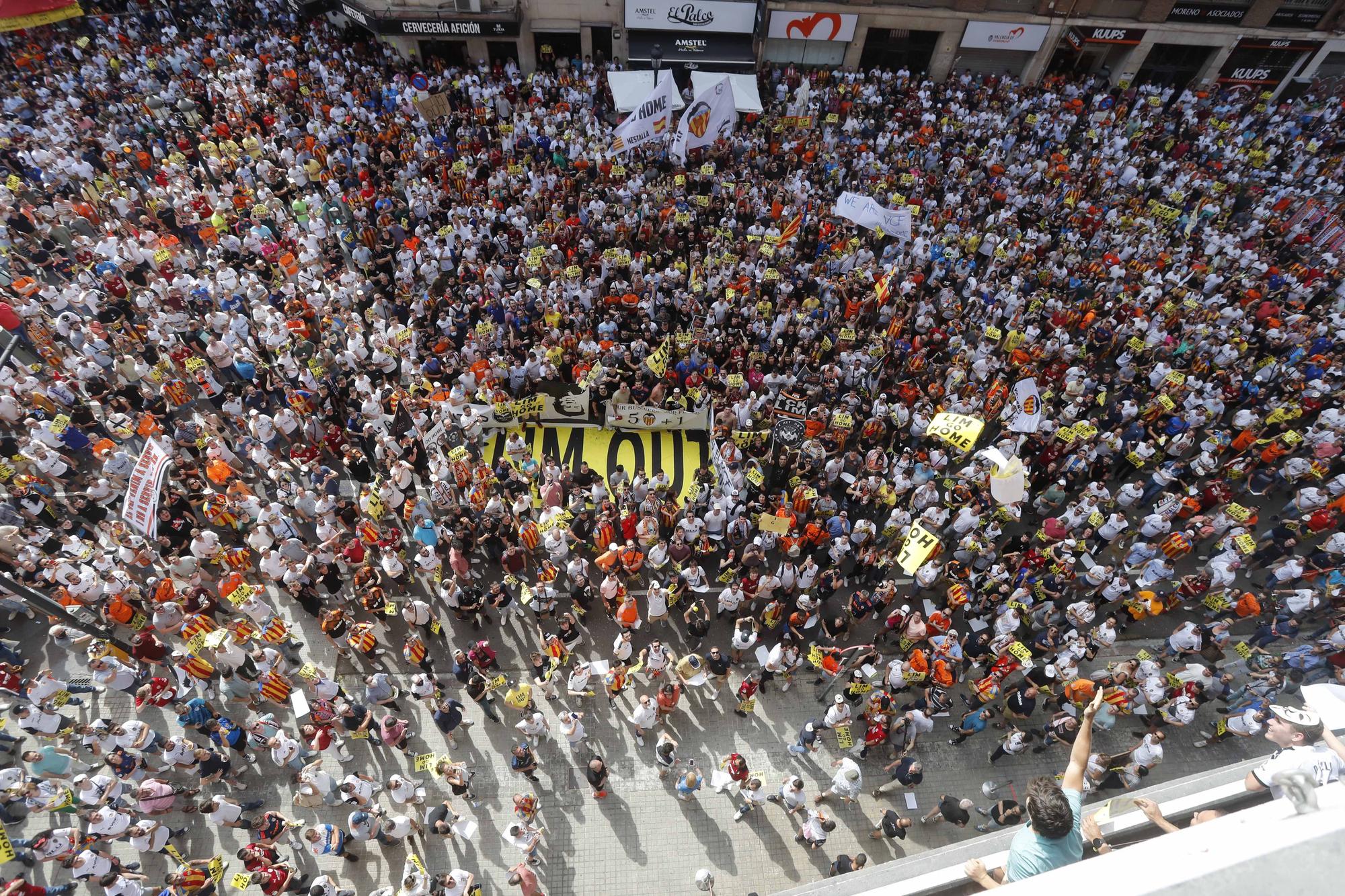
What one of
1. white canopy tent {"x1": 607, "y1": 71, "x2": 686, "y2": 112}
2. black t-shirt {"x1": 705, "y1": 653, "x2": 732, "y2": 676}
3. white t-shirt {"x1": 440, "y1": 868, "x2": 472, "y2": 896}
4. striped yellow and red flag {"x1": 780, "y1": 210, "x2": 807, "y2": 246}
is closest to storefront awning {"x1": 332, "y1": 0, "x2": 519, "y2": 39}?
white canopy tent {"x1": 607, "y1": 71, "x2": 686, "y2": 112}

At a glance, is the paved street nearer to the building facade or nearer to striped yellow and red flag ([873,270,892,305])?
striped yellow and red flag ([873,270,892,305])

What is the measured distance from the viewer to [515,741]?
11.0 meters

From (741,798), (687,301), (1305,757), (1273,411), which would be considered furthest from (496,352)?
(1273,411)

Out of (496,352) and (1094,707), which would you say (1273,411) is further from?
(496,352)

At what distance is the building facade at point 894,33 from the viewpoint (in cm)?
2838

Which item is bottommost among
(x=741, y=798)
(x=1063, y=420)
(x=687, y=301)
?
(x=741, y=798)

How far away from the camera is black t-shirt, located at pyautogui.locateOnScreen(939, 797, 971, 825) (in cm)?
952

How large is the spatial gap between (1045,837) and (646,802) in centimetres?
738

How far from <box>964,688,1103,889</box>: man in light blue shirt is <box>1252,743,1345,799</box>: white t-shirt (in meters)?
1.41

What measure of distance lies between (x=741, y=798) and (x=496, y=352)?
11261 millimetres

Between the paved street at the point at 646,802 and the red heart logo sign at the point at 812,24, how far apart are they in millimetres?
29193

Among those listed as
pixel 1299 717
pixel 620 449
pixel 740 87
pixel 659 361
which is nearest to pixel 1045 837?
pixel 1299 717

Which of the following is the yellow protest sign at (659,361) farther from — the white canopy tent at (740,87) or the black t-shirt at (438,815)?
the white canopy tent at (740,87)

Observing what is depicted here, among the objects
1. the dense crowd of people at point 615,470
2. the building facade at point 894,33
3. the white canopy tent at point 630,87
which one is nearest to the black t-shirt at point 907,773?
the dense crowd of people at point 615,470
